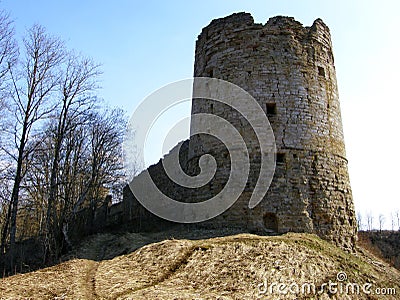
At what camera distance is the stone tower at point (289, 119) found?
11.0m

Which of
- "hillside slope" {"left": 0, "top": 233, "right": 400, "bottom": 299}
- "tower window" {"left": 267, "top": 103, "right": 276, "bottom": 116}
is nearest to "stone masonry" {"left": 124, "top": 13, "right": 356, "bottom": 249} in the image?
"tower window" {"left": 267, "top": 103, "right": 276, "bottom": 116}

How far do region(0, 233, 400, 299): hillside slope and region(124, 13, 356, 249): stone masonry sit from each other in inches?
73.8

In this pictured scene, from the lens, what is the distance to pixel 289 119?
38.4ft

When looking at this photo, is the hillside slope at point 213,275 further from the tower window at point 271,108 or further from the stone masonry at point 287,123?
the tower window at point 271,108

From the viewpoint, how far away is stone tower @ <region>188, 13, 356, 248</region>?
11016 millimetres

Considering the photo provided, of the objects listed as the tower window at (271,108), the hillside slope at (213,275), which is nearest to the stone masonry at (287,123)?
the tower window at (271,108)

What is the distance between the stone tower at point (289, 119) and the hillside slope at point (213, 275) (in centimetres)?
192

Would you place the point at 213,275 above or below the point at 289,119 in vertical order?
below

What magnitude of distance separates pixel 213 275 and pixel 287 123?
20.0ft

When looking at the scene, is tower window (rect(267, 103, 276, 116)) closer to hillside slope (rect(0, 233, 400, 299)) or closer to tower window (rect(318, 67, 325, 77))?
tower window (rect(318, 67, 325, 77))

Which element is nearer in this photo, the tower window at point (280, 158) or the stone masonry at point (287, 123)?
the stone masonry at point (287, 123)

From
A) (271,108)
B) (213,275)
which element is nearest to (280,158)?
(271,108)

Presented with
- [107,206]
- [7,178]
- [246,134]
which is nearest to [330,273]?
[246,134]

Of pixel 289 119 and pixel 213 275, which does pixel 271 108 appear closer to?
pixel 289 119
